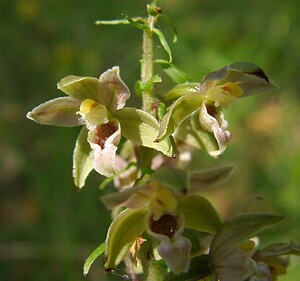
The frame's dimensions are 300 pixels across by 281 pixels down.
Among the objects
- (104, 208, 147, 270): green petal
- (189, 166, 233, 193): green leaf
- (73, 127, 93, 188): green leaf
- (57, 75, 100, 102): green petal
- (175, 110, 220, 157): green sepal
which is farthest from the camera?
(175, 110, 220, 157): green sepal

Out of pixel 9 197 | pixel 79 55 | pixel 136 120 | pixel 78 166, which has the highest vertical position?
pixel 136 120

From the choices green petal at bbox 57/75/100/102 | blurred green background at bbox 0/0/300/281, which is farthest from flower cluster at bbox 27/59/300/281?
blurred green background at bbox 0/0/300/281

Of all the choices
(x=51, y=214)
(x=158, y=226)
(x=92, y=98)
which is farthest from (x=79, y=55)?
(x=158, y=226)

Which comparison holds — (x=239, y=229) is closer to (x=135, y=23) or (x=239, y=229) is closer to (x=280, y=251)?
(x=280, y=251)

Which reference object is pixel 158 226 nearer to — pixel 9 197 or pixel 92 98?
pixel 92 98

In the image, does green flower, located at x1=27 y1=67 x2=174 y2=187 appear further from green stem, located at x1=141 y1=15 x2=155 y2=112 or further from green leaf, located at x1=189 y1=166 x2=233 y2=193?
green leaf, located at x1=189 y1=166 x2=233 y2=193

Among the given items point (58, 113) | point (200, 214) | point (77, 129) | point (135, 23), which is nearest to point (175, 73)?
point (135, 23)
